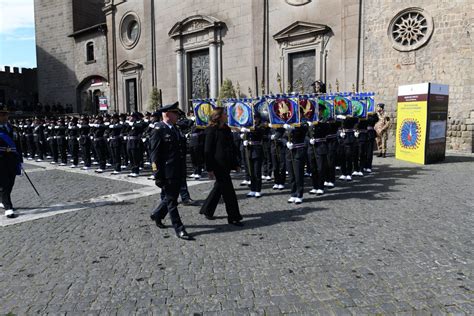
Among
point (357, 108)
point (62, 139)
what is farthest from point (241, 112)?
point (62, 139)

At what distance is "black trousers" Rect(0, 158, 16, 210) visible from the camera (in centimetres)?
704

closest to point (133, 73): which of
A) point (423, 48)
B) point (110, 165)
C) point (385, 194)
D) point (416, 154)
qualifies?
point (110, 165)

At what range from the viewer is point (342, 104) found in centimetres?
954

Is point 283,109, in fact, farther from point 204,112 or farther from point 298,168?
point 204,112

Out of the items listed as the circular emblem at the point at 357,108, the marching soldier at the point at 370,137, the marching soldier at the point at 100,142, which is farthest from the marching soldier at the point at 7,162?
the marching soldier at the point at 370,137

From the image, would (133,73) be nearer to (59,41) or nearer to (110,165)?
(59,41)

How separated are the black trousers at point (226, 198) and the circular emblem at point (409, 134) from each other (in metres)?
8.99

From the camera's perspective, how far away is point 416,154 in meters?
12.7

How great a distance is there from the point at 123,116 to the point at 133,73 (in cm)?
1802

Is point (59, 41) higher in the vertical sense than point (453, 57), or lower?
higher

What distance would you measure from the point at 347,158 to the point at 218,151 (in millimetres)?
5158

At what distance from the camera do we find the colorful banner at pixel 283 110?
760 centimetres

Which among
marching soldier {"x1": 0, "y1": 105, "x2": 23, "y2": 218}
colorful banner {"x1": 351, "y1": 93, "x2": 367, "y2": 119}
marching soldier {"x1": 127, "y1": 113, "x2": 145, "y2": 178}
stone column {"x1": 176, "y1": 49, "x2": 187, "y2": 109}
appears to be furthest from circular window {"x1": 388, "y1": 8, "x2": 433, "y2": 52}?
marching soldier {"x1": 0, "y1": 105, "x2": 23, "y2": 218}

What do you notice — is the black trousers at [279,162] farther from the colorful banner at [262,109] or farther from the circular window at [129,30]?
the circular window at [129,30]
